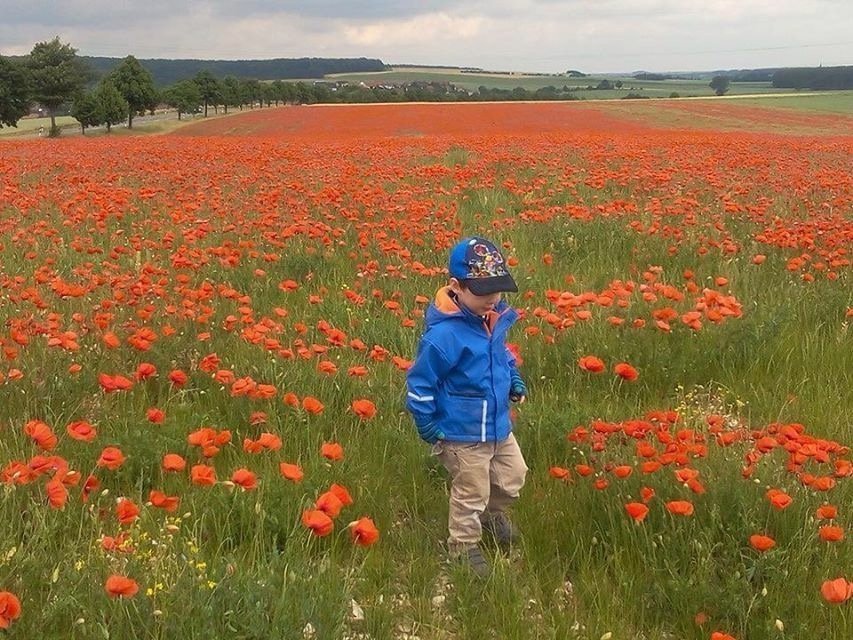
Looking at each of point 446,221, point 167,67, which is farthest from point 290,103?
point 446,221

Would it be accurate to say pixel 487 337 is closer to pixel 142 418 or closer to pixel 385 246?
pixel 142 418

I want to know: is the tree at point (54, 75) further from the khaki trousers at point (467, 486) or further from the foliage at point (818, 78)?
the foliage at point (818, 78)

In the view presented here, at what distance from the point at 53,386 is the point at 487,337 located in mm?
2092

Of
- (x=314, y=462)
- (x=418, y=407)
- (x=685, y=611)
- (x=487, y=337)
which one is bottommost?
(x=685, y=611)

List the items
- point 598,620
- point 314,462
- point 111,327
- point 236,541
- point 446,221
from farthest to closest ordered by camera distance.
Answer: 1. point 446,221
2. point 111,327
3. point 314,462
4. point 236,541
5. point 598,620

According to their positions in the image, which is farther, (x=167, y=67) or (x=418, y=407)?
(x=167, y=67)

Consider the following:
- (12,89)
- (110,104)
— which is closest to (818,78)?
(110,104)

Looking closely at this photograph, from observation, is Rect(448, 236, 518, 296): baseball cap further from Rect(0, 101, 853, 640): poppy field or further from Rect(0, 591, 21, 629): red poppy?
Rect(0, 591, 21, 629): red poppy

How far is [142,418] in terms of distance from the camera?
3480 millimetres

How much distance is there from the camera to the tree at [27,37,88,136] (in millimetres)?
55938

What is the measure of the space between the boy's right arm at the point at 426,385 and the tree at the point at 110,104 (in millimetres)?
58055

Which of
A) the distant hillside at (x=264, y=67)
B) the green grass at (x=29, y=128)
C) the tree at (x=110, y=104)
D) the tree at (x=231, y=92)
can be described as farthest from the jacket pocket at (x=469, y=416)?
the distant hillside at (x=264, y=67)

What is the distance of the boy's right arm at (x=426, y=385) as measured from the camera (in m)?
2.72

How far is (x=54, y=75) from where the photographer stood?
5616 centimetres
